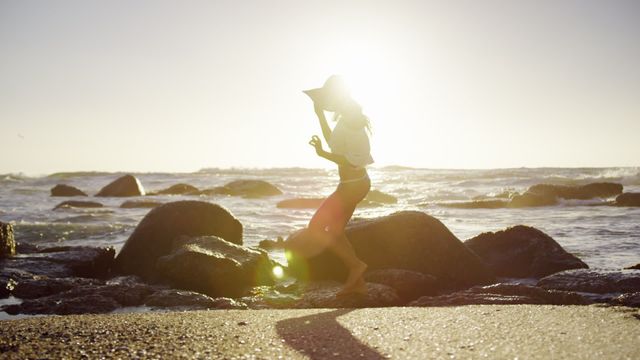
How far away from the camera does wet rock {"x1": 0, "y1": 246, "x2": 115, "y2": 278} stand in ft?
21.6

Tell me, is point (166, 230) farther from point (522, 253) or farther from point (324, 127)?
point (522, 253)

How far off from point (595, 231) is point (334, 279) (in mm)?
6319

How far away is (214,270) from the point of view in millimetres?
6219

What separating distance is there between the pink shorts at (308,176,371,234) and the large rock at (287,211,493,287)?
68.3 inches

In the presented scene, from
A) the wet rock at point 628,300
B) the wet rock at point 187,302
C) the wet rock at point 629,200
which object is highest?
the wet rock at point 629,200

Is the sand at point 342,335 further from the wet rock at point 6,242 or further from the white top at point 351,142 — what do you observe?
the wet rock at point 6,242

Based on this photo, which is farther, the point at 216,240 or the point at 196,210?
the point at 196,210

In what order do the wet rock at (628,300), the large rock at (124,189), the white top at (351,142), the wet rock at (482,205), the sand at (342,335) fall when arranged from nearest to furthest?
1. the sand at (342,335)
2. the wet rock at (628,300)
3. the white top at (351,142)
4. the wet rock at (482,205)
5. the large rock at (124,189)

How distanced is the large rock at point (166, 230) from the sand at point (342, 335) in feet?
11.9

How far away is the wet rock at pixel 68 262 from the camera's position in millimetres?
6598

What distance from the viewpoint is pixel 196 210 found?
27.6 feet

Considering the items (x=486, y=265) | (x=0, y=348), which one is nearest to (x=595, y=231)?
(x=486, y=265)

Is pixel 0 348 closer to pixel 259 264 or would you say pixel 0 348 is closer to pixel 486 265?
pixel 259 264

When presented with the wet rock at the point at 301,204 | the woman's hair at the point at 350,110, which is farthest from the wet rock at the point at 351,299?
the wet rock at the point at 301,204
